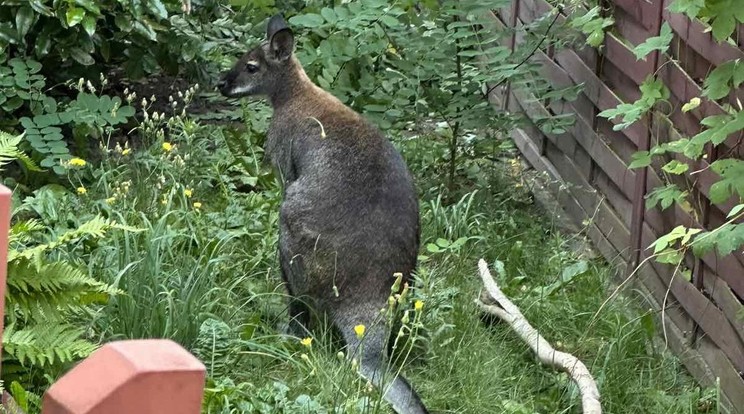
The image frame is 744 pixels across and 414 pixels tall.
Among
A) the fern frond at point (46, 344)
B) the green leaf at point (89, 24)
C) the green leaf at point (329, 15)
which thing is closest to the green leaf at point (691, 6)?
the fern frond at point (46, 344)

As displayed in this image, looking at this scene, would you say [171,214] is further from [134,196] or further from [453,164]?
[453,164]

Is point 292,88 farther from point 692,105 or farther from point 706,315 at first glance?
point 706,315

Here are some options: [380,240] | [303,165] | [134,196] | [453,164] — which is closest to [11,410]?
[380,240]

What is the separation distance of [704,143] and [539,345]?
1.07 m

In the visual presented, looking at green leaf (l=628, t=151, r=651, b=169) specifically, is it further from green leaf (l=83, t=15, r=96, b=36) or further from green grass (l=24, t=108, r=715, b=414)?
green leaf (l=83, t=15, r=96, b=36)

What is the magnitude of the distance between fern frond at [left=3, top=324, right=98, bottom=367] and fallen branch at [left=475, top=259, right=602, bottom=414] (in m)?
1.84

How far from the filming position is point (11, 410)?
211 cm

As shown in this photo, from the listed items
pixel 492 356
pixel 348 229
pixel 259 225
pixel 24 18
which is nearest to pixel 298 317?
pixel 348 229

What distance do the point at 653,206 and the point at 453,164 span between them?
2051 millimetres

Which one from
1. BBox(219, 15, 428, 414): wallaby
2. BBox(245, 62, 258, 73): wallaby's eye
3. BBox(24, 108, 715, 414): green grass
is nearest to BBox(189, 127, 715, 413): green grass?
BBox(24, 108, 715, 414): green grass

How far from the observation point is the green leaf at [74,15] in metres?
6.44

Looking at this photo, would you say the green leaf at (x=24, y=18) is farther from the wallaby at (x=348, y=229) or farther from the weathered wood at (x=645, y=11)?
the weathered wood at (x=645, y=11)

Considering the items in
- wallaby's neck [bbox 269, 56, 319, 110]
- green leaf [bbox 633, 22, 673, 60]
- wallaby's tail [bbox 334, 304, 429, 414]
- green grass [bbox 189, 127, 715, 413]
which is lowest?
green grass [bbox 189, 127, 715, 413]

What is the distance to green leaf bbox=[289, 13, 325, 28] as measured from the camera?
22.0 feet
